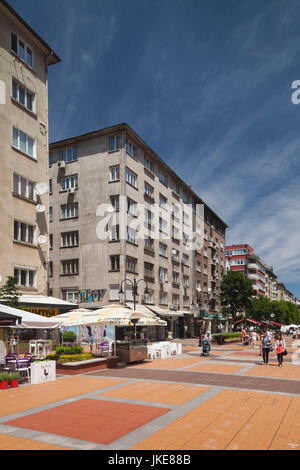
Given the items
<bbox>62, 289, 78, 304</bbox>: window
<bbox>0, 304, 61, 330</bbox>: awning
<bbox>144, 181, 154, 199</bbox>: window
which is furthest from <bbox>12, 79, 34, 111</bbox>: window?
<bbox>144, 181, 154, 199</bbox>: window

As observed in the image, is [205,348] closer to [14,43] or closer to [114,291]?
[114,291]

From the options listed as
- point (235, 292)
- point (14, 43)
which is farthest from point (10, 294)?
point (235, 292)

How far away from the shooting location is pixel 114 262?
40.7 m

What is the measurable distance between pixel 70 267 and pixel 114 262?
17.8 ft

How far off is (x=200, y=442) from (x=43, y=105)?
93.0 feet

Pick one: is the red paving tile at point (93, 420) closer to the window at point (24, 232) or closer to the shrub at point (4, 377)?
the shrub at point (4, 377)

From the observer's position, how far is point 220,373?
17.3 meters

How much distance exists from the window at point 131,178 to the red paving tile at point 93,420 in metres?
33.1

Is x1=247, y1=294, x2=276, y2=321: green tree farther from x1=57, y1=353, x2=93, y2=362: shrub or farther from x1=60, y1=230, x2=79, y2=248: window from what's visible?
x1=57, y1=353, x2=93, y2=362: shrub

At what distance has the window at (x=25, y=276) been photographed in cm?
2628

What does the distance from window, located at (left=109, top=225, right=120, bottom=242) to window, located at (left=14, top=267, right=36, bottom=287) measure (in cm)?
1392

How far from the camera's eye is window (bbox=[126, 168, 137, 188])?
139ft

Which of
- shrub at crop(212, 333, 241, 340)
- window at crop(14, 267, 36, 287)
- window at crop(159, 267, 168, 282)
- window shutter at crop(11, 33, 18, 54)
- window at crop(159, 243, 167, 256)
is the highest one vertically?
window shutter at crop(11, 33, 18, 54)

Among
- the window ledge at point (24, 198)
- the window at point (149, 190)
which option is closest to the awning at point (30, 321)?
the window ledge at point (24, 198)
